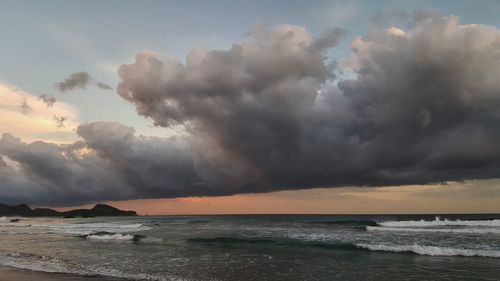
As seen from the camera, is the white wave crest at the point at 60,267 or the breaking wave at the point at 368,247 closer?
the white wave crest at the point at 60,267

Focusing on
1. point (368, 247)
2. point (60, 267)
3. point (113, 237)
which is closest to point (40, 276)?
point (60, 267)

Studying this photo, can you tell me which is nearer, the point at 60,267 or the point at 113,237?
the point at 60,267

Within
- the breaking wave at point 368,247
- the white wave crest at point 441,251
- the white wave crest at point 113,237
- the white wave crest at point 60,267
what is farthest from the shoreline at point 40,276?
the white wave crest at point 113,237

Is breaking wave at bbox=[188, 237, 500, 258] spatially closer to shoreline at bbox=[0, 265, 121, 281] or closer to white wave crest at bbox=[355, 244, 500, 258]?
white wave crest at bbox=[355, 244, 500, 258]

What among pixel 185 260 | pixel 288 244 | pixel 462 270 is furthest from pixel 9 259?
pixel 462 270

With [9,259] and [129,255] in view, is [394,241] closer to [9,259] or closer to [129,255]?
[129,255]

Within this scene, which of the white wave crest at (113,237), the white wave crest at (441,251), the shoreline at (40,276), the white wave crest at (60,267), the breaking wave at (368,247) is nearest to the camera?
the shoreline at (40,276)

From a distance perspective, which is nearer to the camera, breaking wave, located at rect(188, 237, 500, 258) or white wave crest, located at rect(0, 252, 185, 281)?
white wave crest, located at rect(0, 252, 185, 281)

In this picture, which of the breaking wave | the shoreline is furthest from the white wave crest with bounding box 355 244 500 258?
the shoreline

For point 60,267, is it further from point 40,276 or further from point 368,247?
point 368,247

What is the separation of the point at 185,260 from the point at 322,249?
11.5 m

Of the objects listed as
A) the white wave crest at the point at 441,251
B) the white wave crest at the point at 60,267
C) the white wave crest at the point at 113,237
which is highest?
the white wave crest at the point at 441,251

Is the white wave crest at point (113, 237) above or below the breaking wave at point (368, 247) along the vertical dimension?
below

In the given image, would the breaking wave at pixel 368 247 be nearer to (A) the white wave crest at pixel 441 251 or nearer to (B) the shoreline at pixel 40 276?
(A) the white wave crest at pixel 441 251
